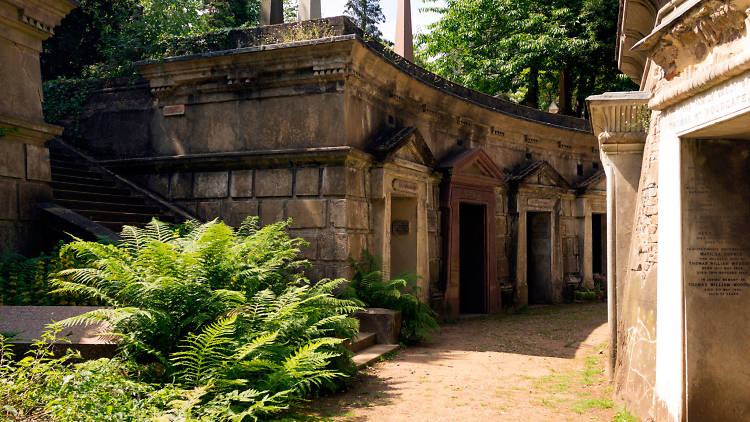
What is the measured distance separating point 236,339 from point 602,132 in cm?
394

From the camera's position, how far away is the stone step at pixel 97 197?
28.7 feet

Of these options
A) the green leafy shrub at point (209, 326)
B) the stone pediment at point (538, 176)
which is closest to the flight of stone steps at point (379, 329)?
the green leafy shrub at point (209, 326)

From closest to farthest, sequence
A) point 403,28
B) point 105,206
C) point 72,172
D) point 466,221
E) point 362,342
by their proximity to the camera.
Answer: point 362,342 < point 105,206 < point 72,172 < point 466,221 < point 403,28

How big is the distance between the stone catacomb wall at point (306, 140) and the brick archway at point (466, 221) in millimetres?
166

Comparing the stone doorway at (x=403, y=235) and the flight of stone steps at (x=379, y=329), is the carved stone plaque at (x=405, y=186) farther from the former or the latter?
the flight of stone steps at (x=379, y=329)

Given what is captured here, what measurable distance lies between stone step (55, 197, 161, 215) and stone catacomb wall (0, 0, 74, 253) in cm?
63

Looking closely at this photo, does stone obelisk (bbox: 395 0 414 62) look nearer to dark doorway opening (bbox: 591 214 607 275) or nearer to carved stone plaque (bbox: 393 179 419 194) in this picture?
carved stone plaque (bbox: 393 179 419 194)

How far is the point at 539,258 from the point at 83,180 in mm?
10682

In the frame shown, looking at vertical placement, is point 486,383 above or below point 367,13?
below

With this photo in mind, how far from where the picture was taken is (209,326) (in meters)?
4.78

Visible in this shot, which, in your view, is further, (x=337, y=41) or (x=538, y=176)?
(x=538, y=176)

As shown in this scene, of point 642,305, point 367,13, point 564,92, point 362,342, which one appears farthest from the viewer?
point 367,13

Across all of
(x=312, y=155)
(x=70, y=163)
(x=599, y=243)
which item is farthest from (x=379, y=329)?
(x=599, y=243)

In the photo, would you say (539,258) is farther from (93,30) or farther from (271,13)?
(93,30)
